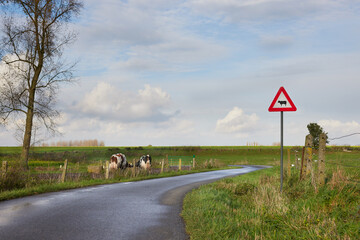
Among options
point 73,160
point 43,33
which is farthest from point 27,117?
point 73,160

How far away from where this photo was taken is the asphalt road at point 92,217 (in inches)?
294

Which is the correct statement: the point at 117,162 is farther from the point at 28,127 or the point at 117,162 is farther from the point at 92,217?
the point at 92,217

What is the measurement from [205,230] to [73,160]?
4175 cm

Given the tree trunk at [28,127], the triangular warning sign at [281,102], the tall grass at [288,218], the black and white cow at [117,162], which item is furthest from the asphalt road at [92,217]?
the tree trunk at [28,127]

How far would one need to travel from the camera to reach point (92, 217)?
9.26 m

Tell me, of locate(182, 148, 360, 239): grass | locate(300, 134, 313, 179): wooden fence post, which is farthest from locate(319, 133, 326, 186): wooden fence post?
locate(300, 134, 313, 179): wooden fence post

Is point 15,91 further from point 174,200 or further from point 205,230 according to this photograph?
point 205,230

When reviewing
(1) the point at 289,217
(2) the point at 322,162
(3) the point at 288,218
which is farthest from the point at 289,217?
(2) the point at 322,162

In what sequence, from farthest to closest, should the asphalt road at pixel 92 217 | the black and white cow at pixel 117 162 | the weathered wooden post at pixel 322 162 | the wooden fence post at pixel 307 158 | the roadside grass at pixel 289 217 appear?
the black and white cow at pixel 117 162 → the wooden fence post at pixel 307 158 → the weathered wooden post at pixel 322 162 → the asphalt road at pixel 92 217 → the roadside grass at pixel 289 217

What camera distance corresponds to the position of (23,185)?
15914mm

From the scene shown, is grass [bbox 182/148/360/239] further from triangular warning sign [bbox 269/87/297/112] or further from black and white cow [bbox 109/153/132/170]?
black and white cow [bbox 109/153/132/170]

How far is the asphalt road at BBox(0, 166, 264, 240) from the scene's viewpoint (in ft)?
24.5

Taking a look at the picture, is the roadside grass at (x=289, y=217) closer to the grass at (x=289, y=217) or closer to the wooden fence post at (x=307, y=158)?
the grass at (x=289, y=217)

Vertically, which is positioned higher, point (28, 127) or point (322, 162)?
point (28, 127)
